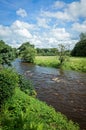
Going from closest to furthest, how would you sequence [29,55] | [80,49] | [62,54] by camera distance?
1. [62,54]
2. [29,55]
3. [80,49]

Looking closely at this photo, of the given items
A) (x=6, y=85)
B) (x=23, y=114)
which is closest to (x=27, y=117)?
(x=23, y=114)

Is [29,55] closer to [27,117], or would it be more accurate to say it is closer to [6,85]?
[6,85]

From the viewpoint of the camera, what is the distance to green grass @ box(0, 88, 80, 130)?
12.8m

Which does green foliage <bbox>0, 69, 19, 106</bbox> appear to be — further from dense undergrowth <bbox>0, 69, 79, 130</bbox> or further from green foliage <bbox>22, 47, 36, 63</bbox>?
green foliage <bbox>22, 47, 36, 63</bbox>

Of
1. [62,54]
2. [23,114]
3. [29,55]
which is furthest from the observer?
[29,55]

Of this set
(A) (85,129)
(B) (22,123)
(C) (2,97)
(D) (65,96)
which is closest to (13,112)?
(C) (2,97)

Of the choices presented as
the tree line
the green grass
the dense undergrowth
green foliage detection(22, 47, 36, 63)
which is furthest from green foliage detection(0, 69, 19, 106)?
green foliage detection(22, 47, 36, 63)

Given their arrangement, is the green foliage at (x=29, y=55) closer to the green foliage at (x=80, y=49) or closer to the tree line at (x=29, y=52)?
the tree line at (x=29, y=52)

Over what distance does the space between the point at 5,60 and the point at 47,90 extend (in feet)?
23.7

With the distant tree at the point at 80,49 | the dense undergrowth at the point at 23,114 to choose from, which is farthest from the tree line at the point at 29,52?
the dense undergrowth at the point at 23,114

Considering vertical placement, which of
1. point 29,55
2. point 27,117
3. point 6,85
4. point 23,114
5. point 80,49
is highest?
point 80,49

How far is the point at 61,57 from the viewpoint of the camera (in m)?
64.3

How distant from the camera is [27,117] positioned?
13.4 m

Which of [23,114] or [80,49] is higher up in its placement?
[80,49]
